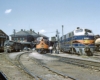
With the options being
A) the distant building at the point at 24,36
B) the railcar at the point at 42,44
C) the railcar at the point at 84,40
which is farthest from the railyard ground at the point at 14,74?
the distant building at the point at 24,36

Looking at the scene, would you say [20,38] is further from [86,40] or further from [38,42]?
[86,40]

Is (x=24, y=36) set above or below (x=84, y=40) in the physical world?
above

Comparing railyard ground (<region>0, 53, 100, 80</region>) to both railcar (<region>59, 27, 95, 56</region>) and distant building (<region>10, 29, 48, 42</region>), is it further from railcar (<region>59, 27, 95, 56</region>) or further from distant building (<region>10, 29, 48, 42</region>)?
distant building (<region>10, 29, 48, 42</region>)

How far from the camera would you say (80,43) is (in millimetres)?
26781

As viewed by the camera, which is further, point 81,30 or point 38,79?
point 81,30

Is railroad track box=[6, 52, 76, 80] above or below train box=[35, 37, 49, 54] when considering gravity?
below

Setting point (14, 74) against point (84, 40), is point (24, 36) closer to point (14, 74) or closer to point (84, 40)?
point (84, 40)

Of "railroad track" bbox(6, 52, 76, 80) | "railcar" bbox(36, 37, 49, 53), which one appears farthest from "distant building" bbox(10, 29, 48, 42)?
"railroad track" bbox(6, 52, 76, 80)

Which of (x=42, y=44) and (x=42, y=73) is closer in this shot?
(x=42, y=73)

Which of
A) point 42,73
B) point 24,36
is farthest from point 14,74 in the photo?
point 24,36

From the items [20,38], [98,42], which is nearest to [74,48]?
[98,42]

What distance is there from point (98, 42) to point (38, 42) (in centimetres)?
1343

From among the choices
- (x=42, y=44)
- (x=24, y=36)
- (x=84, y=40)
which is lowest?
(x=42, y=44)

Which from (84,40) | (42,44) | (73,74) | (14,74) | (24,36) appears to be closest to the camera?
(73,74)
